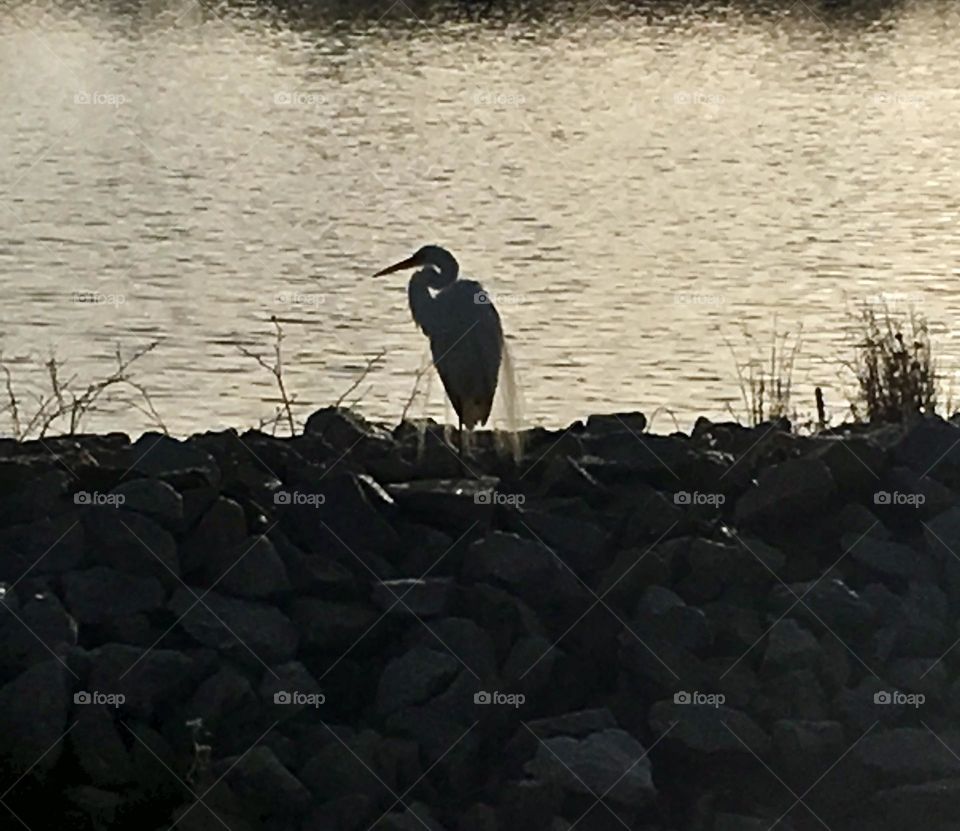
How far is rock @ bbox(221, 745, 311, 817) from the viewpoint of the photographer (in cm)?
514

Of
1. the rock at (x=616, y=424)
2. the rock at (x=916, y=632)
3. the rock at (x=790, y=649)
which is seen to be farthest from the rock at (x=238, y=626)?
the rock at (x=616, y=424)

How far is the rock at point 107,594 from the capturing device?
18.9ft

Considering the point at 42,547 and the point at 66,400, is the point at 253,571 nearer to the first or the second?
the point at 42,547

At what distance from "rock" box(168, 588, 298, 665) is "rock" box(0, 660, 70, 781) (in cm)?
43

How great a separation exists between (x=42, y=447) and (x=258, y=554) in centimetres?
150

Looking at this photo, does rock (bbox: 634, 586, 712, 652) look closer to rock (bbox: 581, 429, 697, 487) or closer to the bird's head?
rock (bbox: 581, 429, 697, 487)

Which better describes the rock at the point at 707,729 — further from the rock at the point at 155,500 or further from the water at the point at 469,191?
the water at the point at 469,191

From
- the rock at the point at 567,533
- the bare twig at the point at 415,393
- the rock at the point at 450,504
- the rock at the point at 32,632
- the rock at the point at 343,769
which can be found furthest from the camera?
the bare twig at the point at 415,393

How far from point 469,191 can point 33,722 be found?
12951mm

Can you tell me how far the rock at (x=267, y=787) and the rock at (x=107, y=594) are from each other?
751 millimetres

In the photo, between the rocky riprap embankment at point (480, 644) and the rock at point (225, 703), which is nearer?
the rocky riprap embankment at point (480, 644)

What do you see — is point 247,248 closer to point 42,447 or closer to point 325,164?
point 325,164

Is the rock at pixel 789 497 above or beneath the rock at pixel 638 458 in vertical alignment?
above

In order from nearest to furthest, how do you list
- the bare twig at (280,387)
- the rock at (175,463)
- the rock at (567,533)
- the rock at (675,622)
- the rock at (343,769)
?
Answer: the rock at (343,769) < the rock at (675,622) < the rock at (567,533) < the rock at (175,463) < the bare twig at (280,387)
